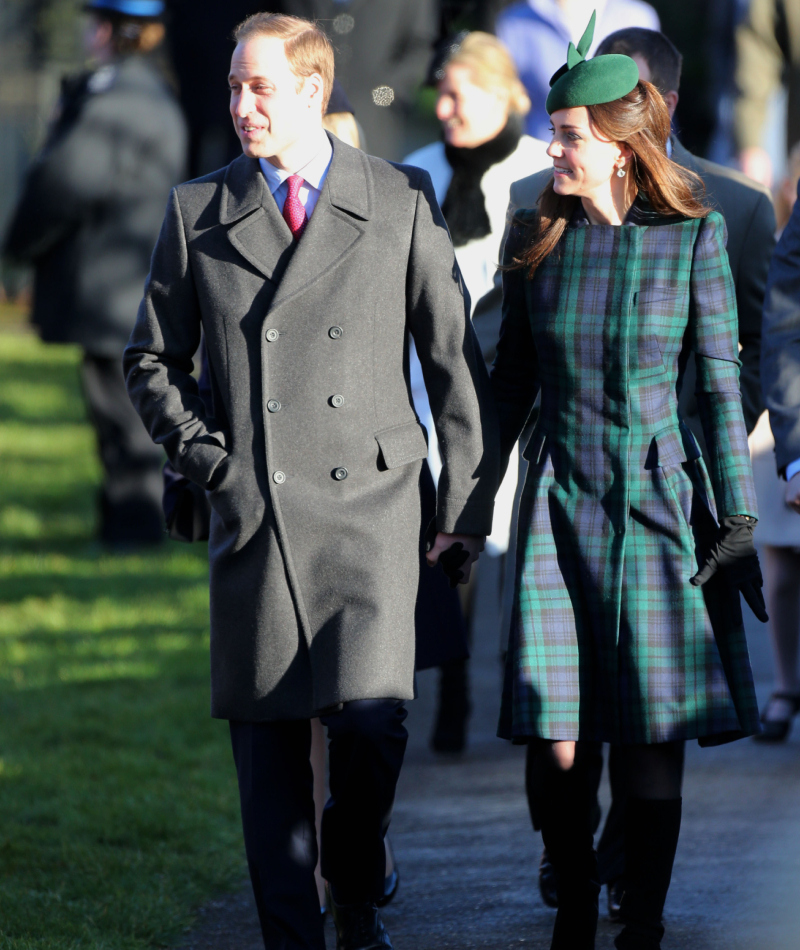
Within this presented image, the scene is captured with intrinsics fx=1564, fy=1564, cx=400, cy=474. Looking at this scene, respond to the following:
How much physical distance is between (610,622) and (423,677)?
3554 millimetres

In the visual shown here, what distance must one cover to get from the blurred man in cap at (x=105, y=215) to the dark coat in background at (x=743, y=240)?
4.63m

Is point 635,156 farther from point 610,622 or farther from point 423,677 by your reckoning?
point 423,677

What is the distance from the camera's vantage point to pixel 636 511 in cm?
337

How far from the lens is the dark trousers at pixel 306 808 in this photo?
3.37 meters

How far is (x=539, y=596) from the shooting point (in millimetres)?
3408

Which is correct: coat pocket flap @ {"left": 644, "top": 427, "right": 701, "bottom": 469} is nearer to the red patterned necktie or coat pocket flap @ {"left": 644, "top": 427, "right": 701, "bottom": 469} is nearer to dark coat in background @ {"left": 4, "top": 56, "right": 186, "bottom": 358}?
the red patterned necktie

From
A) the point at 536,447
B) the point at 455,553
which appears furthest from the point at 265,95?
the point at 455,553

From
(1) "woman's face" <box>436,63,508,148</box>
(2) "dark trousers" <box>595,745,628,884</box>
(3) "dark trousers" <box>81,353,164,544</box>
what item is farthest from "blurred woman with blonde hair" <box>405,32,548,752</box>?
(3) "dark trousers" <box>81,353,164,544</box>

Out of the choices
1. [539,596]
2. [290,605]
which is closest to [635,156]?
[539,596]

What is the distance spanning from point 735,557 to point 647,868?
70cm

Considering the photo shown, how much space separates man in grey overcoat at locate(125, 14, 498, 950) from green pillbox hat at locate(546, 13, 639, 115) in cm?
40

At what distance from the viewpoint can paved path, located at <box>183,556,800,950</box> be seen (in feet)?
12.7

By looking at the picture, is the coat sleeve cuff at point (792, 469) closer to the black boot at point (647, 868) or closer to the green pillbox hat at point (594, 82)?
the black boot at point (647, 868)

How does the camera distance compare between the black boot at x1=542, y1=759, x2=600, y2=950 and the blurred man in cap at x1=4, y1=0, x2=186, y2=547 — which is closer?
the black boot at x1=542, y1=759, x2=600, y2=950
